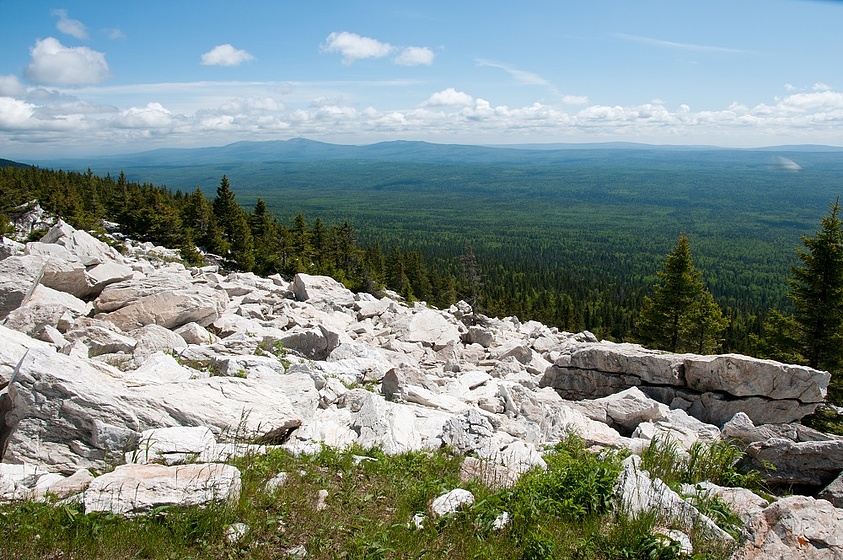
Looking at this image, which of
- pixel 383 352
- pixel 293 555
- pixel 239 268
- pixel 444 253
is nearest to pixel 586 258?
pixel 444 253

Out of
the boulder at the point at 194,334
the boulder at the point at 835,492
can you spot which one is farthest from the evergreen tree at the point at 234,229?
the boulder at the point at 835,492

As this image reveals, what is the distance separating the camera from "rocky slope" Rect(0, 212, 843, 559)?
555cm

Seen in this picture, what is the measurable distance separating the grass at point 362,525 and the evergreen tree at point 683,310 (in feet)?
89.7

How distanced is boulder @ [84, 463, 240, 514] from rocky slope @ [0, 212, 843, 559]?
21mm

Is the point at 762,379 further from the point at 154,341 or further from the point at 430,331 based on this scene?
the point at 154,341

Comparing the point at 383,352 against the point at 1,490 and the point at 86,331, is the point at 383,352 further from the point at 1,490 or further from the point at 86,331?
the point at 1,490

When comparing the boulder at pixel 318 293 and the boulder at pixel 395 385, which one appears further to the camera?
the boulder at pixel 318 293

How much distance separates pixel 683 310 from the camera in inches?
1219

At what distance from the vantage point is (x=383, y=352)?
17.7m

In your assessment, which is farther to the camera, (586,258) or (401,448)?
(586,258)

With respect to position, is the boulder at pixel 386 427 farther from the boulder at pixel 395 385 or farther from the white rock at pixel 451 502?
the white rock at pixel 451 502

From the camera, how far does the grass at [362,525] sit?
4.48 m

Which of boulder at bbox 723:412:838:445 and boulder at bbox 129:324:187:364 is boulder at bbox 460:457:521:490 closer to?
boulder at bbox 723:412:838:445

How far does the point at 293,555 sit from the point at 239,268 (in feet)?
133
